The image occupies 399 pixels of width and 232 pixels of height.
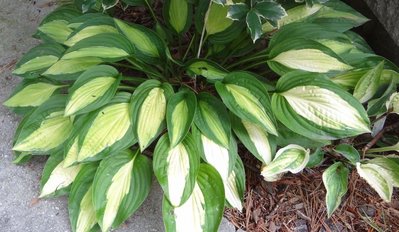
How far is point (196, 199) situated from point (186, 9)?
2.82 feet

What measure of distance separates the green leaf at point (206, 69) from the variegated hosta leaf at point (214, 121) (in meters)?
0.08

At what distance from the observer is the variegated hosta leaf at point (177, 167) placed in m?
1.50

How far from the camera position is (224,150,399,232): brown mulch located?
1.73 metres

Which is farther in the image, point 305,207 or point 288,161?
point 305,207

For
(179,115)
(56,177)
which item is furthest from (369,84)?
(56,177)

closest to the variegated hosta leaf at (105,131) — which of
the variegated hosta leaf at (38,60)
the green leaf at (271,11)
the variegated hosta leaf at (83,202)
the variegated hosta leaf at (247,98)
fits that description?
the variegated hosta leaf at (83,202)

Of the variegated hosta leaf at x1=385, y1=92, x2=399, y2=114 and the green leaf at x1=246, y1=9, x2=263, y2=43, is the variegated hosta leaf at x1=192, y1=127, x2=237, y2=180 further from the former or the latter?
the variegated hosta leaf at x1=385, y1=92, x2=399, y2=114

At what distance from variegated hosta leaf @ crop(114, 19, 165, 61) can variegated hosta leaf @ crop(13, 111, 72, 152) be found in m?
0.40

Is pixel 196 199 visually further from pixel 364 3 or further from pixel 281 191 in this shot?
pixel 364 3

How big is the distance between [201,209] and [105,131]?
0.43 metres

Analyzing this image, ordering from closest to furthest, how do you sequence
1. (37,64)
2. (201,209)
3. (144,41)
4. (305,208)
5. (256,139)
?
(201,209) < (256,139) < (305,208) < (144,41) < (37,64)

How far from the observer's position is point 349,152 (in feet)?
→ 5.47

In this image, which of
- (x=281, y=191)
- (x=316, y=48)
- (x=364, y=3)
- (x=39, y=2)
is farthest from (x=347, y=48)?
(x=39, y=2)

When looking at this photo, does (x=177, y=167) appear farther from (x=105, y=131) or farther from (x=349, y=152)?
(x=349, y=152)
